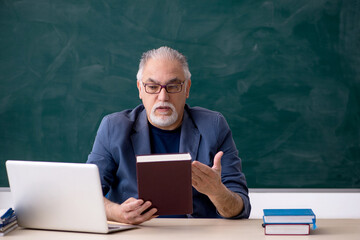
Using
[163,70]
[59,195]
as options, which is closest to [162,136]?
[163,70]

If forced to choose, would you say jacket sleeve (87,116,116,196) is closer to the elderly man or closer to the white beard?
the elderly man

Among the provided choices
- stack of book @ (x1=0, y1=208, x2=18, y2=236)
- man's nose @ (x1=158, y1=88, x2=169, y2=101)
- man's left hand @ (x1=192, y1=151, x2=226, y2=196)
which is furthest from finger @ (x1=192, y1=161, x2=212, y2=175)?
stack of book @ (x1=0, y1=208, x2=18, y2=236)

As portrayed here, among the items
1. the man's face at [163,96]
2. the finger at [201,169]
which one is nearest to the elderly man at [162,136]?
the man's face at [163,96]

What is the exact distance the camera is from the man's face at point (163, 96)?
2250mm

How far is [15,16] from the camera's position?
346 cm

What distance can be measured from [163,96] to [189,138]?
24 centimetres

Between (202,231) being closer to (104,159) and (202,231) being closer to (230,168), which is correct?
(230,168)

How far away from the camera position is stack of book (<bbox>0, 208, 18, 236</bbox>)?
171 centimetres

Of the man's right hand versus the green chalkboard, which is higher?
the green chalkboard

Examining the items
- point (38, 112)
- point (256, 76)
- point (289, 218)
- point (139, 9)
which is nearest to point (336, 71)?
point (256, 76)

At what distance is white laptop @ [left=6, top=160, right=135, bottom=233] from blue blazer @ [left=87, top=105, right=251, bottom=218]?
51 centimetres

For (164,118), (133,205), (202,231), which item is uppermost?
(164,118)

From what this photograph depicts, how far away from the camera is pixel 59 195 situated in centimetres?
165

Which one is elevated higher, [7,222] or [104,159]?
[104,159]
